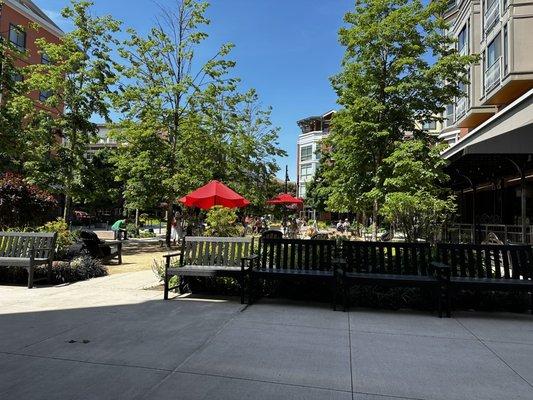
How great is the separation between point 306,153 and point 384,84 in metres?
71.6

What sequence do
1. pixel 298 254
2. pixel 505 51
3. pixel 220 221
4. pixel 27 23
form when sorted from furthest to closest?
pixel 27 23, pixel 505 51, pixel 220 221, pixel 298 254

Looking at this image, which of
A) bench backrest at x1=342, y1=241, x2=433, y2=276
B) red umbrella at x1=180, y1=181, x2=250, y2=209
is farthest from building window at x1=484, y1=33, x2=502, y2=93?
bench backrest at x1=342, y1=241, x2=433, y2=276

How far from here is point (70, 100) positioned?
59.6 ft

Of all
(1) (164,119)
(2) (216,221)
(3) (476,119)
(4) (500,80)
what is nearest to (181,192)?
(1) (164,119)

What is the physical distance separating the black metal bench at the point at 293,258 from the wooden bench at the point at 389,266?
349mm

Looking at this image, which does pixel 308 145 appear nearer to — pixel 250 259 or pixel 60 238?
pixel 60 238

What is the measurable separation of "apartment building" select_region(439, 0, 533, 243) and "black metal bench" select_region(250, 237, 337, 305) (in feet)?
12.8

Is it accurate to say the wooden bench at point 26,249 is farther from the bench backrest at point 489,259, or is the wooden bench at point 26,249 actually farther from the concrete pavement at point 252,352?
the bench backrest at point 489,259

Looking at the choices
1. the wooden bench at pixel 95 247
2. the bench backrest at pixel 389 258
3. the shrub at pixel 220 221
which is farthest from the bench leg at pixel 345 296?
the wooden bench at pixel 95 247

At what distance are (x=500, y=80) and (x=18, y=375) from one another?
79.4 ft

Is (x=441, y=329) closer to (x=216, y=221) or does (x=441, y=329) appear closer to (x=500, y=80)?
(x=216, y=221)

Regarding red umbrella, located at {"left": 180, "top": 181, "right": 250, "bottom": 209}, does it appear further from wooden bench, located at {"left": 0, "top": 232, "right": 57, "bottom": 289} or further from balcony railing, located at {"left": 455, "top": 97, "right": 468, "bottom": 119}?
balcony railing, located at {"left": 455, "top": 97, "right": 468, "bottom": 119}

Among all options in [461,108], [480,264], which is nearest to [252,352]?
[480,264]

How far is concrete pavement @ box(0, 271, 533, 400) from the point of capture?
12.5 ft
